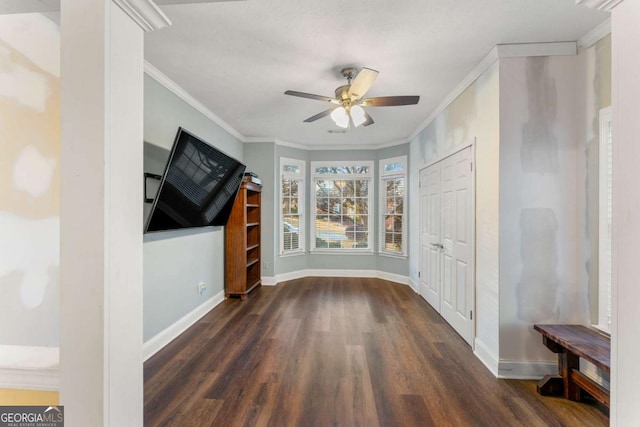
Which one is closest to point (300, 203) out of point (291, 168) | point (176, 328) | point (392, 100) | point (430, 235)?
point (291, 168)

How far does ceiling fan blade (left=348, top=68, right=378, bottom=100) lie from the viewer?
2055mm

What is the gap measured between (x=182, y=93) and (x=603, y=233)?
149 inches

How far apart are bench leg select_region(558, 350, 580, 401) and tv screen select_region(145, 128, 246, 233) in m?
3.18

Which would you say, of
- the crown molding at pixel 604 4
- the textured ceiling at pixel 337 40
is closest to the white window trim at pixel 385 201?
the textured ceiling at pixel 337 40

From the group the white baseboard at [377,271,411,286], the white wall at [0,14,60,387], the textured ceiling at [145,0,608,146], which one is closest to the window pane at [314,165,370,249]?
the white baseboard at [377,271,411,286]

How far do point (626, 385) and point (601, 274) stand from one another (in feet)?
5.32

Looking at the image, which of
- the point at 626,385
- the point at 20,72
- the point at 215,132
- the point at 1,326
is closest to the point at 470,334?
the point at 626,385

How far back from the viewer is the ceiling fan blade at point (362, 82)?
2055 millimetres

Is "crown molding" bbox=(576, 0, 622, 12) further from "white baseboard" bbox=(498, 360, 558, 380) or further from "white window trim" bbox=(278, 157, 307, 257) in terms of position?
"white window trim" bbox=(278, 157, 307, 257)

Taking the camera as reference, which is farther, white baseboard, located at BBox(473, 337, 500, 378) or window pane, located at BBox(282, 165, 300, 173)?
window pane, located at BBox(282, 165, 300, 173)

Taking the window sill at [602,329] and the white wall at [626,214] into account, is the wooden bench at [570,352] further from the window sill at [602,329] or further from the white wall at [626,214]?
the white wall at [626,214]

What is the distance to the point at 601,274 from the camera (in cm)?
199

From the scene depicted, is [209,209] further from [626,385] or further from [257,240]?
[626,385]

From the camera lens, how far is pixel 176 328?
286 cm
